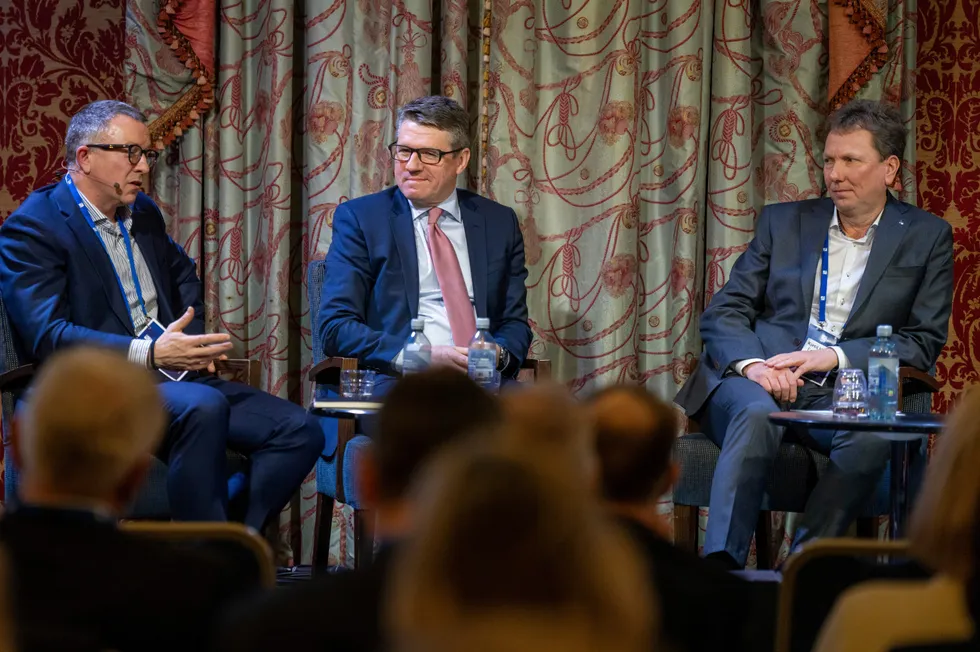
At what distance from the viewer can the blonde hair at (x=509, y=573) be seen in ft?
2.96

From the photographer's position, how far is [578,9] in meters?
4.70

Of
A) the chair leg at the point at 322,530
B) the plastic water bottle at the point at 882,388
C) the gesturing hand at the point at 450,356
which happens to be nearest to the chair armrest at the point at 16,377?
the chair leg at the point at 322,530

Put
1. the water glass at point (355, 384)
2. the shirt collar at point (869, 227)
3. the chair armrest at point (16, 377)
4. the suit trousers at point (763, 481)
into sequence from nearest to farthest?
the chair armrest at point (16, 377) < the suit trousers at point (763, 481) < the water glass at point (355, 384) < the shirt collar at point (869, 227)

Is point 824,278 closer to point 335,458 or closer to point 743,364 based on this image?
point 743,364

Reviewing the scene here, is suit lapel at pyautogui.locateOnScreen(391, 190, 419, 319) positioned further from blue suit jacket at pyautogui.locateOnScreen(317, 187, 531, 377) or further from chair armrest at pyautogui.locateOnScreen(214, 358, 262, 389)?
chair armrest at pyautogui.locateOnScreen(214, 358, 262, 389)

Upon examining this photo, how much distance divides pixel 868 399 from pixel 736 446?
0.46 meters

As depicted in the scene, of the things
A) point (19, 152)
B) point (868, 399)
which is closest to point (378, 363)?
point (868, 399)

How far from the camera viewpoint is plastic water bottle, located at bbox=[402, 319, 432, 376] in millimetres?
3709

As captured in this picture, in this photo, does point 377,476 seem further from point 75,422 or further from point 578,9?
point 578,9

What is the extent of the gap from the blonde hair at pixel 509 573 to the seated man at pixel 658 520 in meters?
0.45

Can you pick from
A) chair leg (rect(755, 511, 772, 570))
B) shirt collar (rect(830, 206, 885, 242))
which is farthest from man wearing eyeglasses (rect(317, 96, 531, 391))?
shirt collar (rect(830, 206, 885, 242))

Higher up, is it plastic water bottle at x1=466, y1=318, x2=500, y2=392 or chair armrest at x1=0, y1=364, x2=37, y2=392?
plastic water bottle at x1=466, y1=318, x2=500, y2=392

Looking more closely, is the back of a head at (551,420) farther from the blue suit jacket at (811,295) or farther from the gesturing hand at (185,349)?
the blue suit jacket at (811,295)

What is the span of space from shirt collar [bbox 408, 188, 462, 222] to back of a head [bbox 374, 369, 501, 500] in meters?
2.78
